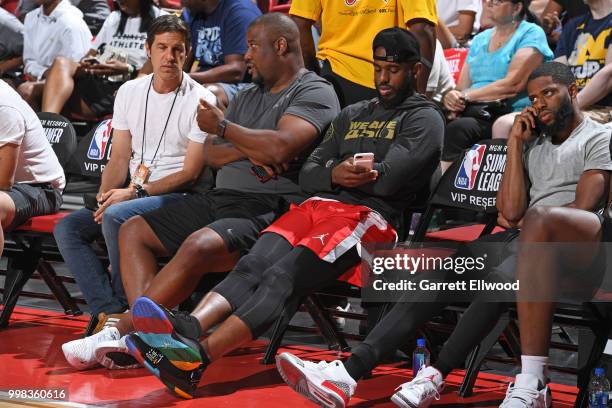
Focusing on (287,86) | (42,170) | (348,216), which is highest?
(287,86)

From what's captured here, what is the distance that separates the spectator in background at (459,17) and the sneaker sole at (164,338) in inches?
169

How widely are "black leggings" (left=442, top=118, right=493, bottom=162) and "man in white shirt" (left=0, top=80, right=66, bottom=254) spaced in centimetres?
220

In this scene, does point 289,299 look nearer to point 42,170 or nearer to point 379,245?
point 379,245

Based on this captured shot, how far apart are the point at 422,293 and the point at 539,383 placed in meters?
0.60

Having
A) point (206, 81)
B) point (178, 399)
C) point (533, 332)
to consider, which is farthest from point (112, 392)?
point (206, 81)

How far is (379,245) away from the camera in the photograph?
4.35 metres

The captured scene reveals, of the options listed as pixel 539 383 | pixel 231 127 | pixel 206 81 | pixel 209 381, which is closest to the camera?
pixel 539 383

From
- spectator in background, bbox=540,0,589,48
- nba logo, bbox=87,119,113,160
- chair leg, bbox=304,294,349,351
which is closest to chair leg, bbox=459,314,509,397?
chair leg, bbox=304,294,349,351

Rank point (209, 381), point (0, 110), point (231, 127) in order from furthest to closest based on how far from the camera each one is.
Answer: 1. point (0, 110)
2. point (231, 127)
3. point (209, 381)

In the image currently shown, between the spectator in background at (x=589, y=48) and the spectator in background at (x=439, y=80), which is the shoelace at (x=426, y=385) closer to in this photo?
the spectator in background at (x=589, y=48)

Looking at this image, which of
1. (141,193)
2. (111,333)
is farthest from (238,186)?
(111,333)

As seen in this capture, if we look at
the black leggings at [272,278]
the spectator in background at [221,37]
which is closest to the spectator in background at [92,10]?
the spectator in background at [221,37]

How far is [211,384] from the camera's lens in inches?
167

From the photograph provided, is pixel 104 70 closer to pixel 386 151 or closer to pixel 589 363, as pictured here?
pixel 386 151
